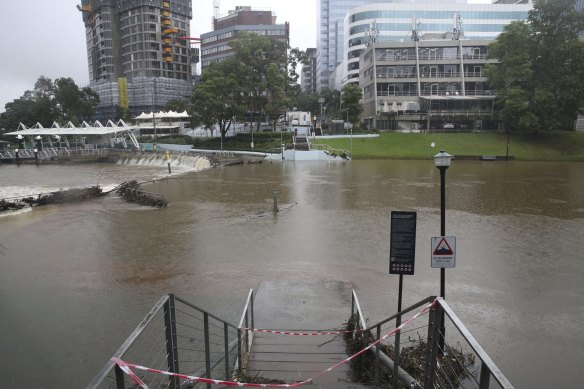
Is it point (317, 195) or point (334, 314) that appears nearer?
point (334, 314)

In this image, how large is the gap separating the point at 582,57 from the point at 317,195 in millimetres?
45096

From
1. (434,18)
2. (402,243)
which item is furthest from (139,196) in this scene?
(434,18)

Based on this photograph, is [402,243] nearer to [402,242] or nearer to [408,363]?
[402,242]

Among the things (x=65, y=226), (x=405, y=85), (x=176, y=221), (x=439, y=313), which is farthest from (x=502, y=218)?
(x=405, y=85)

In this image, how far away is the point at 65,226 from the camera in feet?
64.7

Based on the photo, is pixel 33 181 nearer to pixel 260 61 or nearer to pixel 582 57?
pixel 260 61

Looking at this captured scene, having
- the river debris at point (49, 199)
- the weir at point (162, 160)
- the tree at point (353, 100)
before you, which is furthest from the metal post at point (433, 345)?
the tree at point (353, 100)

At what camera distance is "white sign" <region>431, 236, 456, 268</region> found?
7941 mm

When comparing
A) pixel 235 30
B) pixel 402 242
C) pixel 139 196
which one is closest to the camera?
pixel 402 242

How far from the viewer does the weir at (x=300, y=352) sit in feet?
16.9

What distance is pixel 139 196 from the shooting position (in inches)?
1021

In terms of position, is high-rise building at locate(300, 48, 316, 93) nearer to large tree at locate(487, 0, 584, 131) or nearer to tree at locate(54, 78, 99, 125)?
tree at locate(54, 78, 99, 125)

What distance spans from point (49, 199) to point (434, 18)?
300 ft

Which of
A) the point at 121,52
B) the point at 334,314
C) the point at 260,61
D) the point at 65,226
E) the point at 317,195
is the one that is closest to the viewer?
the point at 334,314
